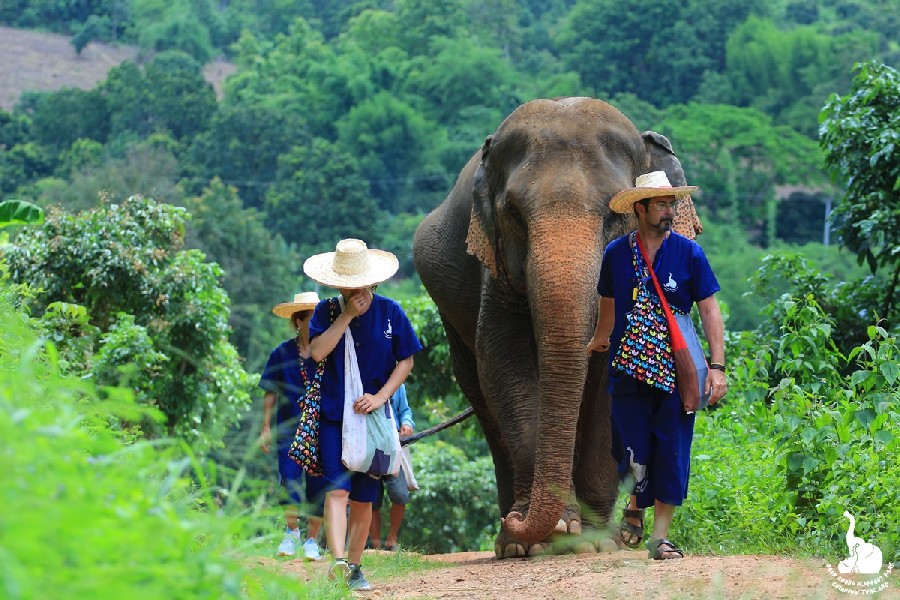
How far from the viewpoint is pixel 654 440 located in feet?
24.9

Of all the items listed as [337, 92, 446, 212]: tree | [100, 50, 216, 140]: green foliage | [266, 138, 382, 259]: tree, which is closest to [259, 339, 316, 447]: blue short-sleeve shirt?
[266, 138, 382, 259]: tree

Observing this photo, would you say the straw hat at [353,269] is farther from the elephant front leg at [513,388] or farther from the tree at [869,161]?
the tree at [869,161]

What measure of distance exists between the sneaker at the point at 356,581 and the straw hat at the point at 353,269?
1.25 metres

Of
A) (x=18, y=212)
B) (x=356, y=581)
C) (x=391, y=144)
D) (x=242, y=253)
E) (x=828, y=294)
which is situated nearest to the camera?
(x=356, y=581)

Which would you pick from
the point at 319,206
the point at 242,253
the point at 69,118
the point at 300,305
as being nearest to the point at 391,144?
the point at 69,118

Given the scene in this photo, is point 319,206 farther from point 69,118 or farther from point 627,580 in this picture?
point 627,580

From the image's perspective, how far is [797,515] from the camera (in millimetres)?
7656

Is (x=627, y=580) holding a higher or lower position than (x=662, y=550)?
higher

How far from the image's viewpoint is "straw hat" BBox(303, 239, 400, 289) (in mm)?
7424

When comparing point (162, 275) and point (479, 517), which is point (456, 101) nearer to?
point (479, 517)

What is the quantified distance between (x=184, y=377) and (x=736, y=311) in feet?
169

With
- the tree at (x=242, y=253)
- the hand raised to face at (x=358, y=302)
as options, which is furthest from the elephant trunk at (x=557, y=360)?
the tree at (x=242, y=253)

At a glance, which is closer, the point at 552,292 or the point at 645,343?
the point at 645,343

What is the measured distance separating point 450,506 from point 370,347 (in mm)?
13925
